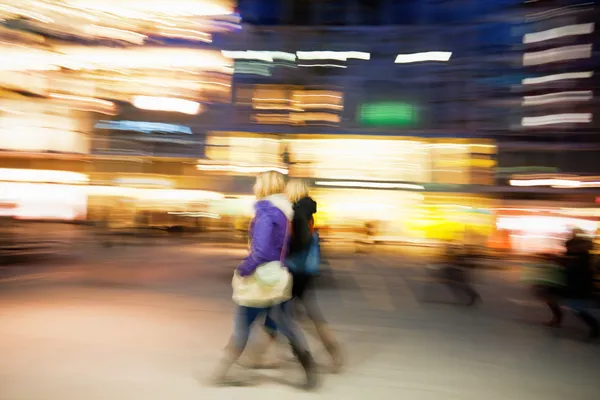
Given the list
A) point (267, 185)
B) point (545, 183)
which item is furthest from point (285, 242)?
point (545, 183)

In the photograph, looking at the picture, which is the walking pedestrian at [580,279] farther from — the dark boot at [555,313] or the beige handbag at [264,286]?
the beige handbag at [264,286]

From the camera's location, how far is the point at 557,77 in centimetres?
3919

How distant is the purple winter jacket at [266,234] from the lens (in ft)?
14.2

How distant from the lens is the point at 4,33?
766 inches

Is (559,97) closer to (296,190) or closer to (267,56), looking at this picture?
(267,56)

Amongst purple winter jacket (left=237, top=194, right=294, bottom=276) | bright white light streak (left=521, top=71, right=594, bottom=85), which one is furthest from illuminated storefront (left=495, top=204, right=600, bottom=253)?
purple winter jacket (left=237, top=194, right=294, bottom=276)

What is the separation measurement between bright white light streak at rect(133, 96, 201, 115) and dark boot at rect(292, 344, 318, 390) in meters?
31.6

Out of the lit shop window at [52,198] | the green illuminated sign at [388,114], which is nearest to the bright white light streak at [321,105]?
the green illuminated sign at [388,114]

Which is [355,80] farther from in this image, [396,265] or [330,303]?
[330,303]

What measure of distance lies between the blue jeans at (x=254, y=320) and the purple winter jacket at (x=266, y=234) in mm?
347

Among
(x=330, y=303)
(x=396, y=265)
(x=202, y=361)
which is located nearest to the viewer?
(x=202, y=361)

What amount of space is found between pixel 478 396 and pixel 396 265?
14.3m

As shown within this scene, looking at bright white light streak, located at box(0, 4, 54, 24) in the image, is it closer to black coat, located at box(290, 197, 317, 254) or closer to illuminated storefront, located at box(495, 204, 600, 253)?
black coat, located at box(290, 197, 317, 254)

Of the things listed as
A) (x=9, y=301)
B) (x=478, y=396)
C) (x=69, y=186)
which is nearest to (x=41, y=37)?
(x=69, y=186)
